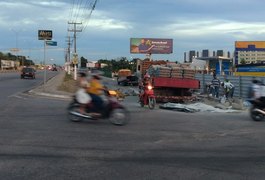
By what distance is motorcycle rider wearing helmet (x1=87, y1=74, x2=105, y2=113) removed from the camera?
1444 cm

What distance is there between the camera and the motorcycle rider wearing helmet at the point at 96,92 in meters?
14.4

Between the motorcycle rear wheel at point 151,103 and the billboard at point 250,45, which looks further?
the billboard at point 250,45

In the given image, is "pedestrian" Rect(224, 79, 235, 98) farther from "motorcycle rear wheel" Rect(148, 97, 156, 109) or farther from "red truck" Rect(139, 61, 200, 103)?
"motorcycle rear wheel" Rect(148, 97, 156, 109)

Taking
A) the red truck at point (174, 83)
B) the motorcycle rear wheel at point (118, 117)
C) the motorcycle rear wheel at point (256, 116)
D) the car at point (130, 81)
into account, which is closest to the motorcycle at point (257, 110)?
the motorcycle rear wheel at point (256, 116)

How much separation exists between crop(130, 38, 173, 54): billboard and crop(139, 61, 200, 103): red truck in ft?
204

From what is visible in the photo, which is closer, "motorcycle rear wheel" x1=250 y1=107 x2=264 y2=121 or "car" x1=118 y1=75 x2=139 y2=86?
"motorcycle rear wheel" x1=250 y1=107 x2=264 y2=121

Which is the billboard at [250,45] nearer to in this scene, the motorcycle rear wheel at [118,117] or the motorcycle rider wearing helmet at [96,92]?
the motorcycle rider wearing helmet at [96,92]

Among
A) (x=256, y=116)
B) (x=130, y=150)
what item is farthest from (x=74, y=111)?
(x=256, y=116)

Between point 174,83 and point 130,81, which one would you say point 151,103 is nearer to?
point 174,83

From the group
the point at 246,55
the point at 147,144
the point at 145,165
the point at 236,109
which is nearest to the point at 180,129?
the point at 147,144

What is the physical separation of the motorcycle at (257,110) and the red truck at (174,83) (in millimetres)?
10012

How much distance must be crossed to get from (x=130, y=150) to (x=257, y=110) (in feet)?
27.2

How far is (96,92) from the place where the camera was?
14594 millimetres

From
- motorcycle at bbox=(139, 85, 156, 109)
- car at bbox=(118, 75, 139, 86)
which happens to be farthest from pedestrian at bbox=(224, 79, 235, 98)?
car at bbox=(118, 75, 139, 86)
